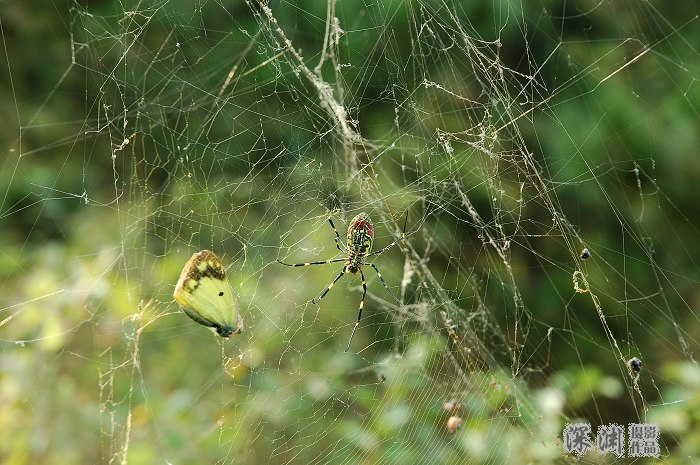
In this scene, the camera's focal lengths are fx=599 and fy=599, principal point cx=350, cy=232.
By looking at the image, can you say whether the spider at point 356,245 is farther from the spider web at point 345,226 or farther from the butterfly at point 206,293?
the butterfly at point 206,293

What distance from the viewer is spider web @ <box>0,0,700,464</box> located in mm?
2244

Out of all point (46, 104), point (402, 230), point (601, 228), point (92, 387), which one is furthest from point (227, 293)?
point (46, 104)

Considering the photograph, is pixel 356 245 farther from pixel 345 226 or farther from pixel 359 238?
pixel 345 226

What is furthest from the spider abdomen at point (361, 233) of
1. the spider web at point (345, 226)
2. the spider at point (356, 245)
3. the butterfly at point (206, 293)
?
the butterfly at point (206, 293)

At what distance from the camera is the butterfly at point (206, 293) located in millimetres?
1404

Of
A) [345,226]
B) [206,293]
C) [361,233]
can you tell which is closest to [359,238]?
[361,233]

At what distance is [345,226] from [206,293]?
1100 mm

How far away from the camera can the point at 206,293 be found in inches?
56.9

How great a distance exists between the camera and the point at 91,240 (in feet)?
10.9

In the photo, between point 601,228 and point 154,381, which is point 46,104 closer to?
point 154,381

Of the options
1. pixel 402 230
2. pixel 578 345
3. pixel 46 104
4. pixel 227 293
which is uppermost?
pixel 227 293

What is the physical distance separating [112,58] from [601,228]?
9.11 ft

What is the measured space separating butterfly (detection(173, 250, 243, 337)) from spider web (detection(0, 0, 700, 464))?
690 mm

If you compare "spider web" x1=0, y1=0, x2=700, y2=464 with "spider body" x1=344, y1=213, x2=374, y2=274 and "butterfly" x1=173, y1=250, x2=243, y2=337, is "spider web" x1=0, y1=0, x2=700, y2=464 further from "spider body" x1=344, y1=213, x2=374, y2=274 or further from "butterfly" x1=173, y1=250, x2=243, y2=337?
"butterfly" x1=173, y1=250, x2=243, y2=337
